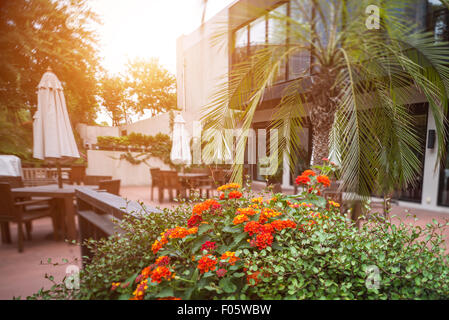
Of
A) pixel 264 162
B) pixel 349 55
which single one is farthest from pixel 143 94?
pixel 349 55

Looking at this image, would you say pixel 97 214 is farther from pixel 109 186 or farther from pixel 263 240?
pixel 263 240

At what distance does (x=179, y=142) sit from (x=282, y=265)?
3.55 metres

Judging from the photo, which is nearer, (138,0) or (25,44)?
(138,0)

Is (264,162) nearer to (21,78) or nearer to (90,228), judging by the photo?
(90,228)

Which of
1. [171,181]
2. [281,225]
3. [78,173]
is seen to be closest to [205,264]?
[281,225]

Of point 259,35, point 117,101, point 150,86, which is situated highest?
point 259,35

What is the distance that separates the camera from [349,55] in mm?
2494

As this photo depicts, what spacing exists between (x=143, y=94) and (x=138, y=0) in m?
0.82

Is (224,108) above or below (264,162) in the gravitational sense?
above

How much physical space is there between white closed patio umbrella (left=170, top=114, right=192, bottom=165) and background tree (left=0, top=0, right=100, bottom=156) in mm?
947

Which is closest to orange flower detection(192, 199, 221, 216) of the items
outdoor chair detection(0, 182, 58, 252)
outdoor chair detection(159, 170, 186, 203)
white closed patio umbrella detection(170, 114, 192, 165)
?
white closed patio umbrella detection(170, 114, 192, 165)

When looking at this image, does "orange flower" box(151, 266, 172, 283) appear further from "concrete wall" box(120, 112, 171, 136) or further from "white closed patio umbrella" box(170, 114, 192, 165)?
"white closed patio umbrella" box(170, 114, 192, 165)

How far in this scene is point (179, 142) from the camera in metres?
4.26

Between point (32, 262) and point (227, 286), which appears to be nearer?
point (227, 286)
